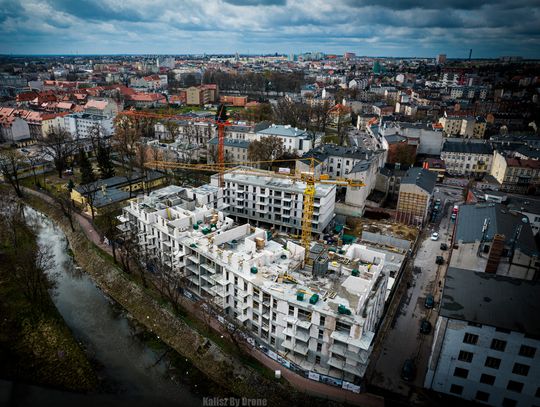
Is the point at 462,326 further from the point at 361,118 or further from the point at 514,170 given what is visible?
the point at 361,118

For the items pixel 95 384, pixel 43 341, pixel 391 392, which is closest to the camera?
pixel 391 392

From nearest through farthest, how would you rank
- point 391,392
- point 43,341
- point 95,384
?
point 391,392 < point 95,384 < point 43,341

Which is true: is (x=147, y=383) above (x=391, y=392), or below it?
below

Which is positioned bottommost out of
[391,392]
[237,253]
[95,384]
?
[95,384]

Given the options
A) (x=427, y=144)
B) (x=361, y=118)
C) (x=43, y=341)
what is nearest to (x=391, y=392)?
(x=43, y=341)

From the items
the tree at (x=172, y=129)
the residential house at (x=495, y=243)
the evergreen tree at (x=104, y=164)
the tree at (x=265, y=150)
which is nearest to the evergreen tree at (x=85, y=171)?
the evergreen tree at (x=104, y=164)

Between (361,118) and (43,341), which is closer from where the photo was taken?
(43,341)

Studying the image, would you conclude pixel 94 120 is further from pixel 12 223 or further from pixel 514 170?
pixel 514 170
